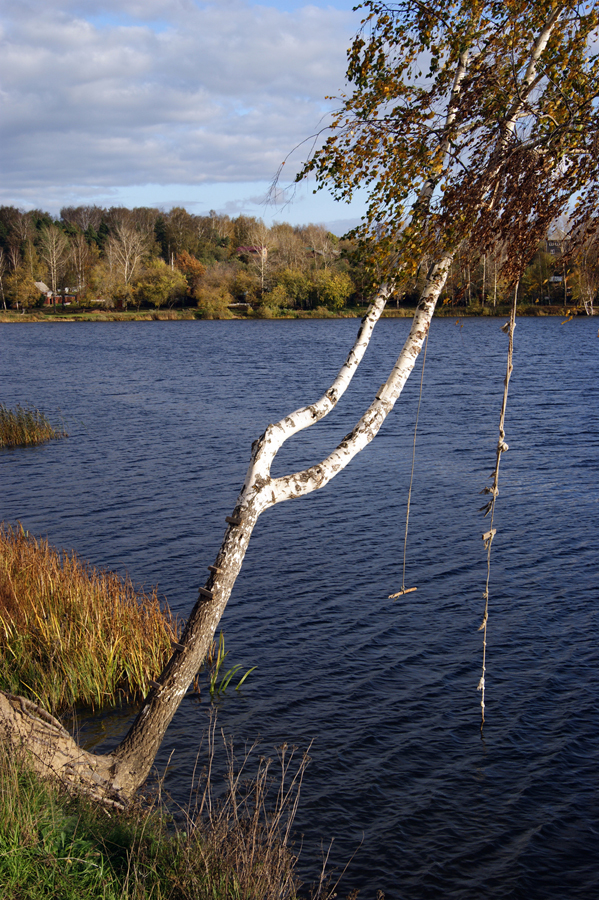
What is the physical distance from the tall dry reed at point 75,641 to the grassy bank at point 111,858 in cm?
407

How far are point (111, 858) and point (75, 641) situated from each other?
16.3 feet

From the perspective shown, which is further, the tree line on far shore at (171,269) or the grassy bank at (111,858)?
the tree line on far shore at (171,269)

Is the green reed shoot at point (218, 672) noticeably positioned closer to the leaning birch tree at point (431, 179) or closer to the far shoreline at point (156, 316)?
the leaning birch tree at point (431, 179)

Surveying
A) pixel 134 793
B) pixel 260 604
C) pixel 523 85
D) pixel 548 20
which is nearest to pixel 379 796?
pixel 134 793

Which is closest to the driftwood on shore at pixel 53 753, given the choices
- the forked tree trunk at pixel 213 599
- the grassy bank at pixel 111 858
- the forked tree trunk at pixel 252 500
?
the forked tree trunk at pixel 213 599

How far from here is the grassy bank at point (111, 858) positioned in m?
4.30

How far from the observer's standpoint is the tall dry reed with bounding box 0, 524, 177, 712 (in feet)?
30.1

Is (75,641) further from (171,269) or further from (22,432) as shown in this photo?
(171,269)

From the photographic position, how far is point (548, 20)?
5.64 meters

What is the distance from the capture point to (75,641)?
9.45 meters

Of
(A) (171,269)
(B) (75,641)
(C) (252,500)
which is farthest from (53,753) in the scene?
(A) (171,269)

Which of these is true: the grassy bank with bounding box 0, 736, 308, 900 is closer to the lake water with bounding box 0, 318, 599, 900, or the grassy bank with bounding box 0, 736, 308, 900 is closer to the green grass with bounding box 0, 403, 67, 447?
the lake water with bounding box 0, 318, 599, 900

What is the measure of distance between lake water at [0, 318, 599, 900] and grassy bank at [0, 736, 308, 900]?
2366 mm

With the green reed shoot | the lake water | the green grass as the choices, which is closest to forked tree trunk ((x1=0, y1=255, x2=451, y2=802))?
the lake water
